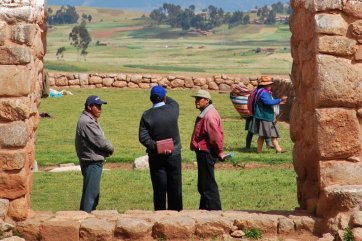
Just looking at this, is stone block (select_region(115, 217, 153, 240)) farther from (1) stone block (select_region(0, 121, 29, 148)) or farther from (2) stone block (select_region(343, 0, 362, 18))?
(2) stone block (select_region(343, 0, 362, 18))

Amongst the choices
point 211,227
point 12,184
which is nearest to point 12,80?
point 12,184

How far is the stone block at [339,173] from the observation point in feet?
40.5

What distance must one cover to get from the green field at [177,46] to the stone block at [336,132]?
81.2 m

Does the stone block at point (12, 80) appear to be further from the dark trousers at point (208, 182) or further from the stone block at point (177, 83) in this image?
the stone block at point (177, 83)

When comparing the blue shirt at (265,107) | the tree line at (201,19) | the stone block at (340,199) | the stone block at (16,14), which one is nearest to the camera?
the stone block at (340,199)

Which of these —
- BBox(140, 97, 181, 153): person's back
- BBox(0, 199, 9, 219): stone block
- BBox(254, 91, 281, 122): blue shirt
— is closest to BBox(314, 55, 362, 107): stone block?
BBox(140, 97, 181, 153): person's back

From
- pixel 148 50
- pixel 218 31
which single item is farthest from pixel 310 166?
pixel 218 31

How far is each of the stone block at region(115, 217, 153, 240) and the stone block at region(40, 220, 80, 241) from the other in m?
0.50

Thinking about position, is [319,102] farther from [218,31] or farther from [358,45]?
[218,31]

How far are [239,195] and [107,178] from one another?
9.69 ft

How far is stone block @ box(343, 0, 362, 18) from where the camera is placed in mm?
12336

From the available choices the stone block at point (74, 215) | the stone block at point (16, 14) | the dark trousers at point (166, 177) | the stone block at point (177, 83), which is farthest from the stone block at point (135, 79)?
the stone block at point (16, 14)

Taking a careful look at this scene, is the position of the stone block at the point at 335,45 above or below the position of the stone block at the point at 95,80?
above

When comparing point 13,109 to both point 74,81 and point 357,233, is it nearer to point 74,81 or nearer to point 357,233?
point 357,233
